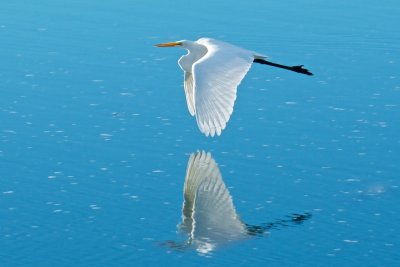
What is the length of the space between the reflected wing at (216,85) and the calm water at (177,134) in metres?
0.37

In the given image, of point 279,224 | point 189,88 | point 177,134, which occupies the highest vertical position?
point 189,88

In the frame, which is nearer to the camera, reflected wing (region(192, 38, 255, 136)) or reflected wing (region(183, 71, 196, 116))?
reflected wing (region(192, 38, 255, 136))

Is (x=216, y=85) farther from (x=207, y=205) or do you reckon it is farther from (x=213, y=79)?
(x=207, y=205)

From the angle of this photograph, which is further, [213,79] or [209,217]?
[213,79]

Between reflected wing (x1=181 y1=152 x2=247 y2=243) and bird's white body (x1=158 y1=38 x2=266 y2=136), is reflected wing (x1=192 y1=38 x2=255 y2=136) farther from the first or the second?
reflected wing (x1=181 y1=152 x2=247 y2=243)

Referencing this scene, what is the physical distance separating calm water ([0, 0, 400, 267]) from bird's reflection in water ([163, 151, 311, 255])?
5 centimetres

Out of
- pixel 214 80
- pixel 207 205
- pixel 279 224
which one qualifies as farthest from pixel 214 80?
pixel 279 224

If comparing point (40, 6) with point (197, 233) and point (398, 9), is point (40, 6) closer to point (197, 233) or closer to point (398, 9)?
point (398, 9)

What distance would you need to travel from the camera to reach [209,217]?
453 cm

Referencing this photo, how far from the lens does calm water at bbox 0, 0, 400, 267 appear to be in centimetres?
426

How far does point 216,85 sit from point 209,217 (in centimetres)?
66

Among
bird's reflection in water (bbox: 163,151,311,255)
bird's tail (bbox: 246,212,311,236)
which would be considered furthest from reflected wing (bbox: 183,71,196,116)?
bird's tail (bbox: 246,212,311,236)

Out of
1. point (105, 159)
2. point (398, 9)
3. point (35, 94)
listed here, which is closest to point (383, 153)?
point (105, 159)

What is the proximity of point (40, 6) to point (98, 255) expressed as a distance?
441 cm
